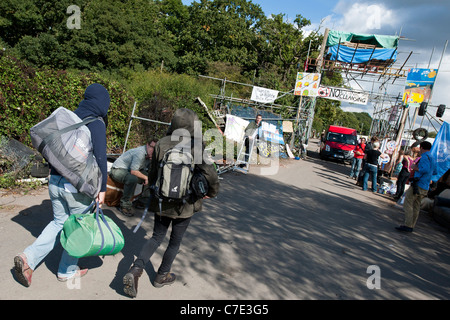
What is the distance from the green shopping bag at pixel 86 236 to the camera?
265 centimetres

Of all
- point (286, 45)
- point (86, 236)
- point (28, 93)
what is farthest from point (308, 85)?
point (286, 45)

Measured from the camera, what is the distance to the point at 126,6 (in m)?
36.2

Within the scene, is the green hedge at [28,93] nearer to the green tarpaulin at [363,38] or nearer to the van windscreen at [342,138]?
the green tarpaulin at [363,38]

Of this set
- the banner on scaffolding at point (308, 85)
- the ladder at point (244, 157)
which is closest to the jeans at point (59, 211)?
the ladder at point (244, 157)

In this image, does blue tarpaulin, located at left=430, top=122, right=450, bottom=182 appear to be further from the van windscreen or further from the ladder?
the van windscreen

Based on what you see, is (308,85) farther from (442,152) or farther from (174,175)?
(174,175)

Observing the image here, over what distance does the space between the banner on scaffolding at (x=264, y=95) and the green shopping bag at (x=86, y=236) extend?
14080 millimetres

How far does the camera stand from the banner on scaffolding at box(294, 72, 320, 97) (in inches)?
675

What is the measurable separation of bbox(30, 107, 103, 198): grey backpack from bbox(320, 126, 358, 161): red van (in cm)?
1898

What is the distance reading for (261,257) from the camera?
4203mm

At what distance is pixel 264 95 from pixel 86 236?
1460cm

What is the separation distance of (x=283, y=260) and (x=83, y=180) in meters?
2.89
